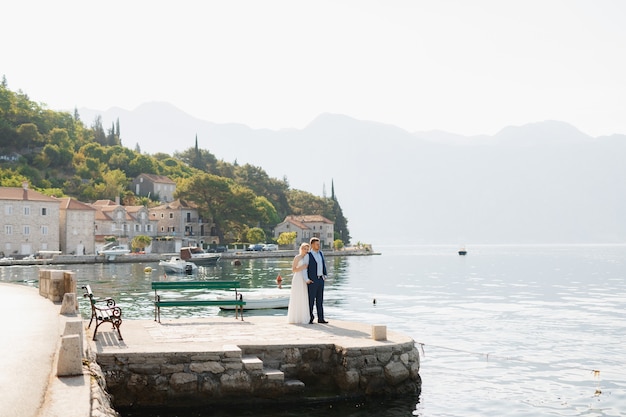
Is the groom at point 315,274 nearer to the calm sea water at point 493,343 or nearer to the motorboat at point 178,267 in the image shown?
the calm sea water at point 493,343

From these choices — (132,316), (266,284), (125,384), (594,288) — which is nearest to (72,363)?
(125,384)

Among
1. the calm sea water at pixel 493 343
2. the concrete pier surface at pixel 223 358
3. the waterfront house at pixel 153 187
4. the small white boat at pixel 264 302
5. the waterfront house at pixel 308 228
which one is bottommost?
the calm sea water at pixel 493 343

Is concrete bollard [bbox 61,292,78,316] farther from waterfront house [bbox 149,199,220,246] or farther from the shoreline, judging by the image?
waterfront house [bbox 149,199,220,246]

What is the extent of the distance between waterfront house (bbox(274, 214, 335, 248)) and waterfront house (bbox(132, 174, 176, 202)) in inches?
1104

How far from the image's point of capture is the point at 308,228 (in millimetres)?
172375

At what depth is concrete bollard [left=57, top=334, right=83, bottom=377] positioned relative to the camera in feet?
38.7

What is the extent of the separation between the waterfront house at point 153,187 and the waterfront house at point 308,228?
92.0 ft

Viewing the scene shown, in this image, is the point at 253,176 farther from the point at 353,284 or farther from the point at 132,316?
the point at 132,316

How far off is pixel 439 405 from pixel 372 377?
222 cm

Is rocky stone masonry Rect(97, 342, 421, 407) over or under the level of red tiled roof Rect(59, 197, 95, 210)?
under

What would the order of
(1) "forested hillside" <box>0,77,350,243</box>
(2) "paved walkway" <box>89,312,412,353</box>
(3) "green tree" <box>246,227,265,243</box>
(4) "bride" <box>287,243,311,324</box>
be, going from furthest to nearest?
(3) "green tree" <box>246,227,265,243</box> → (1) "forested hillside" <box>0,77,350,243</box> → (4) "bride" <box>287,243,311,324</box> → (2) "paved walkway" <box>89,312,412,353</box>

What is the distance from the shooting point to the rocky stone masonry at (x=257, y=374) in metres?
14.9

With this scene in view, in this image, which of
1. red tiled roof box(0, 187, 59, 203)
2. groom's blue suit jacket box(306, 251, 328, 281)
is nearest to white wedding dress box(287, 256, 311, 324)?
groom's blue suit jacket box(306, 251, 328, 281)

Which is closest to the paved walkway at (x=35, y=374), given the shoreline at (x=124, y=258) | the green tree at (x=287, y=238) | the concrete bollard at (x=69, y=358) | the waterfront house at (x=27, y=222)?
the concrete bollard at (x=69, y=358)
